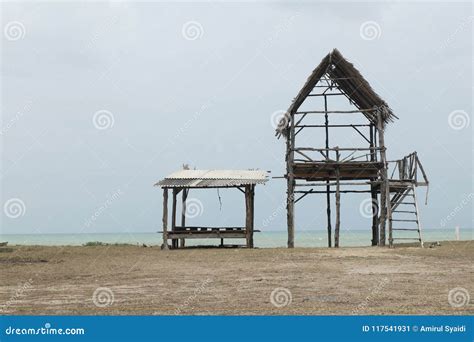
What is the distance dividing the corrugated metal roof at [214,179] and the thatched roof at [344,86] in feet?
7.48

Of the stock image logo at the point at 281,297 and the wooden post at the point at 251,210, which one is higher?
the wooden post at the point at 251,210

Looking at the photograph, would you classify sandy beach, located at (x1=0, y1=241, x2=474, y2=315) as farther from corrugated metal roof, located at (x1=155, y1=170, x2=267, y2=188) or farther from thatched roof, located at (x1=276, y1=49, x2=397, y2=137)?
thatched roof, located at (x1=276, y1=49, x2=397, y2=137)

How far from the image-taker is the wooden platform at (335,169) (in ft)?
92.2

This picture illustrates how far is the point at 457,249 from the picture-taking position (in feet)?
81.1

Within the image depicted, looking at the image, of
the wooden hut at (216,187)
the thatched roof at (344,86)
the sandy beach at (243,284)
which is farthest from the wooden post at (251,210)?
the sandy beach at (243,284)

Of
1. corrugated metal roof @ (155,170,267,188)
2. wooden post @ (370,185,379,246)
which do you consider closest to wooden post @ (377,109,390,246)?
wooden post @ (370,185,379,246)

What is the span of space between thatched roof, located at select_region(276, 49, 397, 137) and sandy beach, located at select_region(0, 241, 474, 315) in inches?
323

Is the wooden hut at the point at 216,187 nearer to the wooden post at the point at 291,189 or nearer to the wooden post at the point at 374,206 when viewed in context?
the wooden post at the point at 291,189

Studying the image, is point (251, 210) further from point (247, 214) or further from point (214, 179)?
point (214, 179)

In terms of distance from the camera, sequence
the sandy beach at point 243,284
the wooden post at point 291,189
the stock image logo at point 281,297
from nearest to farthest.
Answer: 1. the sandy beach at point 243,284
2. the stock image logo at point 281,297
3. the wooden post at point 291,189

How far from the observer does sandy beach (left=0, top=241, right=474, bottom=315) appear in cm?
1037

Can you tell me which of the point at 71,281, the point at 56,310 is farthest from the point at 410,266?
the point at 56,310

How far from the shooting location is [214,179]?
2942cm
